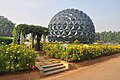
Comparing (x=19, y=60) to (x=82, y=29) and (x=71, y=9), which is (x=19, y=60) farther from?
(x=71, y=9)

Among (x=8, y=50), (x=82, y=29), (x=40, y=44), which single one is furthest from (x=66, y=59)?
(x=82, y=29)

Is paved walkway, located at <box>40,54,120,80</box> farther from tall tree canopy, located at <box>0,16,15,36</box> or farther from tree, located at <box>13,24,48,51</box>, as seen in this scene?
tall tree canopy, located at <box>0,16,15,36</box>

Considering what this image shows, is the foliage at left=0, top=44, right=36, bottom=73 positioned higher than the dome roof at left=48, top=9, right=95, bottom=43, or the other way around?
the dome roof at left=48, top=9, right=95, bottom=43

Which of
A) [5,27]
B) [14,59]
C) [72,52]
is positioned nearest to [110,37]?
[5,27]

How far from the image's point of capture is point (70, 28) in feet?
107

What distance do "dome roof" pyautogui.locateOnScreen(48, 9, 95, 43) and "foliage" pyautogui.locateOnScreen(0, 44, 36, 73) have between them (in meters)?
23.8

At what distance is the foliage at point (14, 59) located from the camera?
25.4ft

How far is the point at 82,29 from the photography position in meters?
32.9

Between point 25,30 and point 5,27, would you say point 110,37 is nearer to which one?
point 5,27

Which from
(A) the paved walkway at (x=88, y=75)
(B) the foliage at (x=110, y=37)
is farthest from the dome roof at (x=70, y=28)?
(B) the foliage at (x=110, y=37)

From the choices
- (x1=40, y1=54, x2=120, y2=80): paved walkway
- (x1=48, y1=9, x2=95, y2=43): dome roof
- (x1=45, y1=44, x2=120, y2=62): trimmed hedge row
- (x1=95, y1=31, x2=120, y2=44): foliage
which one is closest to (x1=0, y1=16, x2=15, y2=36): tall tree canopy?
(x1=48, y1=9, x2=95, y2=43): dome roof

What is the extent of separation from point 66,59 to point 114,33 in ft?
265

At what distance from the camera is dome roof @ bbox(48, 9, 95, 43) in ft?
107

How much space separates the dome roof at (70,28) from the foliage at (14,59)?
78.2 feet
